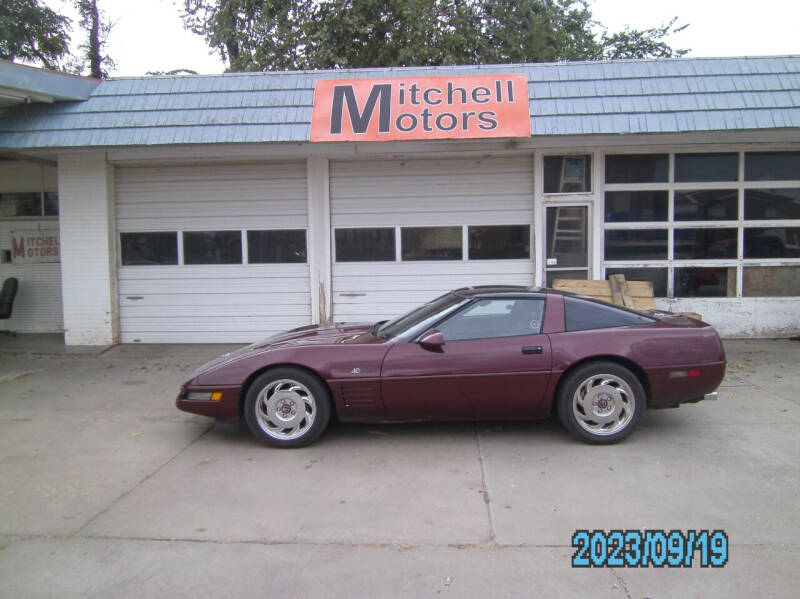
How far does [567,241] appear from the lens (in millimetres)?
9547

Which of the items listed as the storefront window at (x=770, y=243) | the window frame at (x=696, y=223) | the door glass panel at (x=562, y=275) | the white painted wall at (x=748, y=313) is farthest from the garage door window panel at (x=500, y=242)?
the storefront window at (x=770, y=243)

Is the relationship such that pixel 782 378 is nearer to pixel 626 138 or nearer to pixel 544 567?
pixel 626 138

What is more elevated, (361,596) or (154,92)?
(154,92)

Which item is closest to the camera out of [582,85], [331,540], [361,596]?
[361,596]

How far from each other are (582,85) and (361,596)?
7888mm

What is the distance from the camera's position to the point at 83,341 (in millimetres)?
9742

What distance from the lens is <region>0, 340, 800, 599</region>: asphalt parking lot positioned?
120 inches

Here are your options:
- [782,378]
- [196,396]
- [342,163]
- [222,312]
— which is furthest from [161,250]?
[782,378]

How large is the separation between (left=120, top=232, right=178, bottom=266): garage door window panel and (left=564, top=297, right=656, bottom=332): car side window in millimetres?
7218

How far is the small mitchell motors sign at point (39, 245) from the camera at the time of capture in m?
11.0

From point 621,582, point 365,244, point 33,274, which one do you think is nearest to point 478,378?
point 621,582

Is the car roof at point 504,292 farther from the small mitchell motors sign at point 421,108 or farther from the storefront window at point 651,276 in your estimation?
the storefront window at point 651,276

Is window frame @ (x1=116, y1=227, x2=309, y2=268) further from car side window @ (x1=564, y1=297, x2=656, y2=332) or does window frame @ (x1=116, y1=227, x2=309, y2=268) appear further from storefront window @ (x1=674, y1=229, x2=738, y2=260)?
storefront window @ (x1=674, y1=229, x2=738, y2=260)

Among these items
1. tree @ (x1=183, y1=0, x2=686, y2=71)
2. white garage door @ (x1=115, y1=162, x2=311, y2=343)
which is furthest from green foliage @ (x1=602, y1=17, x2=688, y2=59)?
white garage door @ (x1=115, y1=162, x2=311, y2=343)
